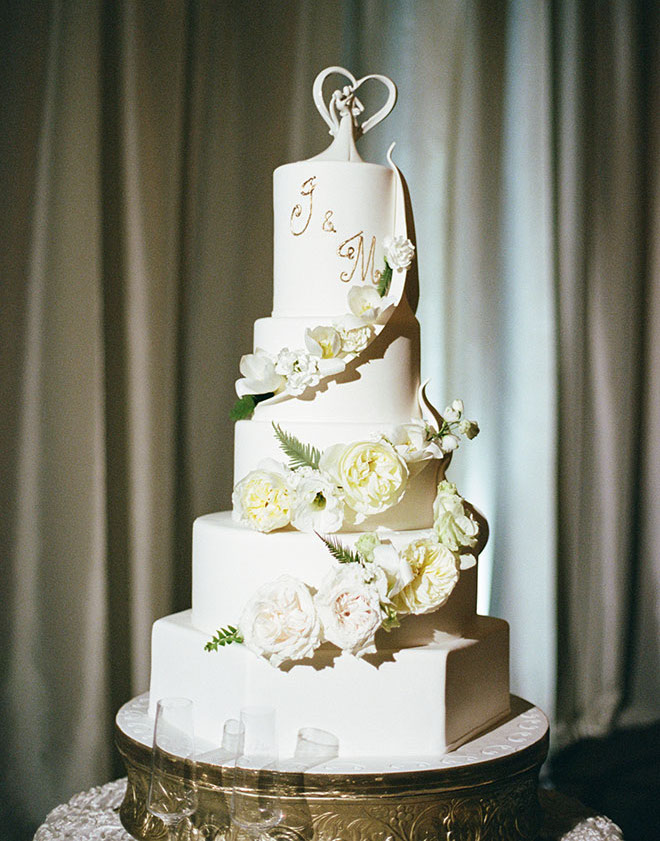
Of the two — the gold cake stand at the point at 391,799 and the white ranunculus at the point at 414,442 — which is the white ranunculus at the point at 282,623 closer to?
the gold cake stand at the point at 391,799

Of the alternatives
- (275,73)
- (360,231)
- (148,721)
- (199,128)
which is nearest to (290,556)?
(148,721)

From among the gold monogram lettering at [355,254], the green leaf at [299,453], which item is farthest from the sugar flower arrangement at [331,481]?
the gold monogram lettering at [355,254]

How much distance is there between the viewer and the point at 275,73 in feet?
10.6

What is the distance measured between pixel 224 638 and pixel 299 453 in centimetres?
36

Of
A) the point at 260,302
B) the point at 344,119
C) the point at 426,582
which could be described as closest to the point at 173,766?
the point at 426,582

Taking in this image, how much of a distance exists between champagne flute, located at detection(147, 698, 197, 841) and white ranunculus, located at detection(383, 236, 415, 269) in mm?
918

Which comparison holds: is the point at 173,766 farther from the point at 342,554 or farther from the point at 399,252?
the point at 399,252

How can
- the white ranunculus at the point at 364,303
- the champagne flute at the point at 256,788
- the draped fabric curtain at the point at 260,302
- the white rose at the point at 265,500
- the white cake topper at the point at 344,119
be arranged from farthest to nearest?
the draped fabric curtain at the point at 260,302 → the white cake topper at the point at 344,119 → the white ranunculus at the point at 364,303 → the white rose at the point at 265,500 → the champagne flute at the point at 256,788

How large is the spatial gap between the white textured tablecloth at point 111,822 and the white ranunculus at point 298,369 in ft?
3.28

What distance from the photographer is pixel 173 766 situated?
1.64m

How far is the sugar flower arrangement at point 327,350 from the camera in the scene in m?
1.77

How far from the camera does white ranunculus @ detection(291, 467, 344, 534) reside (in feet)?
5.44

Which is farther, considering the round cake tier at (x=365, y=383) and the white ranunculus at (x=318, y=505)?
the round cake tier at (x=365, y=383)

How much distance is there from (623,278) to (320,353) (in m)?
2.31
